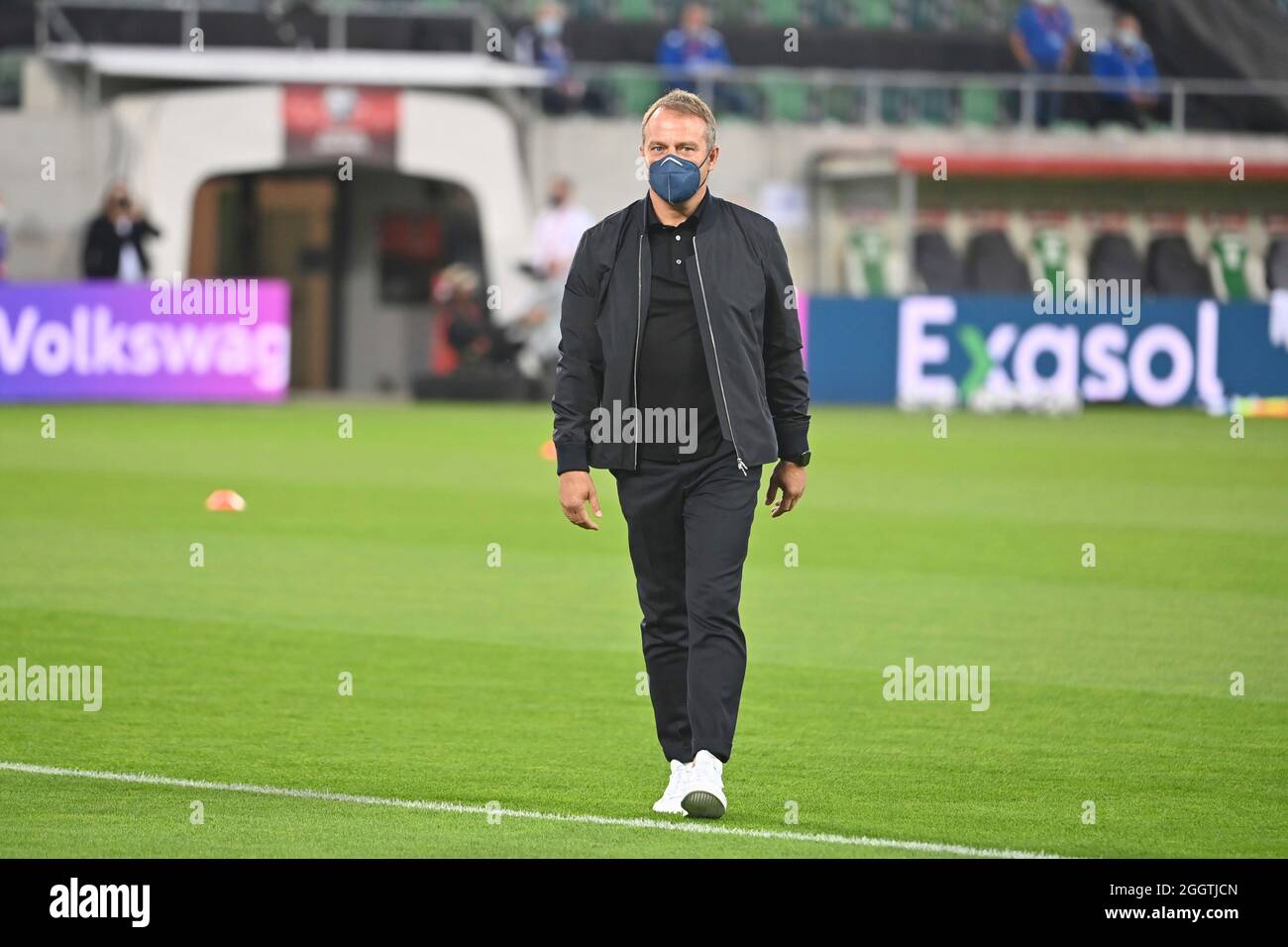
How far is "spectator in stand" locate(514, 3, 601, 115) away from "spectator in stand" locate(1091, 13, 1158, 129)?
764 cm

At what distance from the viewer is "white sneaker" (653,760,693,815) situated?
305 inches

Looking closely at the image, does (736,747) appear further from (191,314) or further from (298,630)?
(191,314)

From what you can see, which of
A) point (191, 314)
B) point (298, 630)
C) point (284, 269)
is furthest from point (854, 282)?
point (298, 630)

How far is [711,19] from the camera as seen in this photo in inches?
1465

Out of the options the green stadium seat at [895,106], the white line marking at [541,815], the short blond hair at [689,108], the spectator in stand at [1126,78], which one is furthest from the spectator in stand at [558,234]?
the short blond hair at [689,108]

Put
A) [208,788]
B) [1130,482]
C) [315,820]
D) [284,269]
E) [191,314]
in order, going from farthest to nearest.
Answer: [284,269], [191,314], [1130,482], [208,788], [315,820]

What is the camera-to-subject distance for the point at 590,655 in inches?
452

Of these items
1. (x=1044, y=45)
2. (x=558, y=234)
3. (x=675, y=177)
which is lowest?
(x=675, y=177)

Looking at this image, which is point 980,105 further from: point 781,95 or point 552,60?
point 552,60

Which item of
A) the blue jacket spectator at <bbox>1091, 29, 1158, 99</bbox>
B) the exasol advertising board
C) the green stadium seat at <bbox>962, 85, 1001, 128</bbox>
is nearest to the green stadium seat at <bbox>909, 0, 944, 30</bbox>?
the green stadium seat at <bbox>962, 85, 1001, 128</bbox>

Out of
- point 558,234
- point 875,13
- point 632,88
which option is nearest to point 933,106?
point 875,13

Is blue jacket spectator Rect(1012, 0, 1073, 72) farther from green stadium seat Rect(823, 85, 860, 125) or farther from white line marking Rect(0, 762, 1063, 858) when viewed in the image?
white line marking Rect(0, 762, 1063, 858)

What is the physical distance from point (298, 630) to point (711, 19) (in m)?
26.5

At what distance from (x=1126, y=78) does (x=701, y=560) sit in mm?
29721
